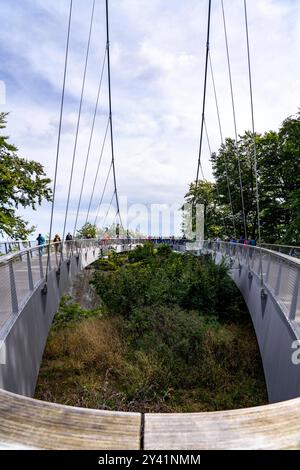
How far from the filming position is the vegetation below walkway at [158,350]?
9.26 m

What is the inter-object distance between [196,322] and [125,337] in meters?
2.54

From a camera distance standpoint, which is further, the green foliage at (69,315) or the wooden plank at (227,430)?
the green foliage at (69,315)

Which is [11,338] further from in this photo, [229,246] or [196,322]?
[229,246]

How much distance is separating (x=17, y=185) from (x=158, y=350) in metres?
14.6

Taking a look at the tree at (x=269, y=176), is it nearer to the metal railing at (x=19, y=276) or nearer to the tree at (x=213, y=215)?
the tree at (x=213, y=215)

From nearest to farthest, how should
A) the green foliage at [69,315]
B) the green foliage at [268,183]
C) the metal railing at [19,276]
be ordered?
the metal railing at [19,276], the green foliage at [69,315], the green foliage at [268,183]

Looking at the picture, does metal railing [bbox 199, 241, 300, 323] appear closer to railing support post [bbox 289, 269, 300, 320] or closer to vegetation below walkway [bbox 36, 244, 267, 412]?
railing support post [bbox 289, 269, 300, 320]

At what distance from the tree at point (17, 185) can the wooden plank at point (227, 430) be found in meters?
21.1

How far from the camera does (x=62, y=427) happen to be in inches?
50.4

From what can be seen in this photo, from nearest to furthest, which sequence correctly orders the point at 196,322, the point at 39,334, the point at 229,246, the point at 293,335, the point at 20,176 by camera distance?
the point at 293,335
the point at 39,334
the point at 196,322
the point at 229,246
the point at 20,176

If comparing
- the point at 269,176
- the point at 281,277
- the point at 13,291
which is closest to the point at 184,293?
the point at 281,277

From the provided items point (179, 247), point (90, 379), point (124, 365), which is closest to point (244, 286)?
point (124, 365)

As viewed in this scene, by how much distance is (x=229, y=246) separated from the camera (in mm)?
20219

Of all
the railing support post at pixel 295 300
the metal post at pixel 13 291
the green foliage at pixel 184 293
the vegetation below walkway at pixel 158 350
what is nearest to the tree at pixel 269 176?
the green foliage at pixel 184 293
